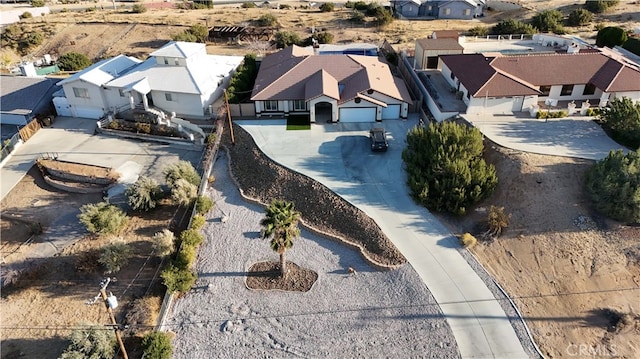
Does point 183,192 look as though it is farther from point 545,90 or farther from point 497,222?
point 545,90

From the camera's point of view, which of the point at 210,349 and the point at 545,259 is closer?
the point at 210,349

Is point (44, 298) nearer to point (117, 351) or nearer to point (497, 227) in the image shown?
point (117, 351)

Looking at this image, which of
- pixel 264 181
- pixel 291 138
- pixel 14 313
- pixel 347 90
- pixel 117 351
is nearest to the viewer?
pixel 117 351

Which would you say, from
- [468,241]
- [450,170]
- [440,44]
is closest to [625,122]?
[450,170]

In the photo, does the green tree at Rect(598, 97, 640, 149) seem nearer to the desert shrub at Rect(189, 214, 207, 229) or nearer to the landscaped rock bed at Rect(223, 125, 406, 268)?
the landscaped rock bed at Rect(223, 125, 406, 268)

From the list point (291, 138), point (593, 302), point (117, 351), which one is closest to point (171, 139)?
point (291, 138)

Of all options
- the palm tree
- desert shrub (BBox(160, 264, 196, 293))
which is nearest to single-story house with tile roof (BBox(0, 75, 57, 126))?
desert shrub (BBox(160, 264, 196, 293))
